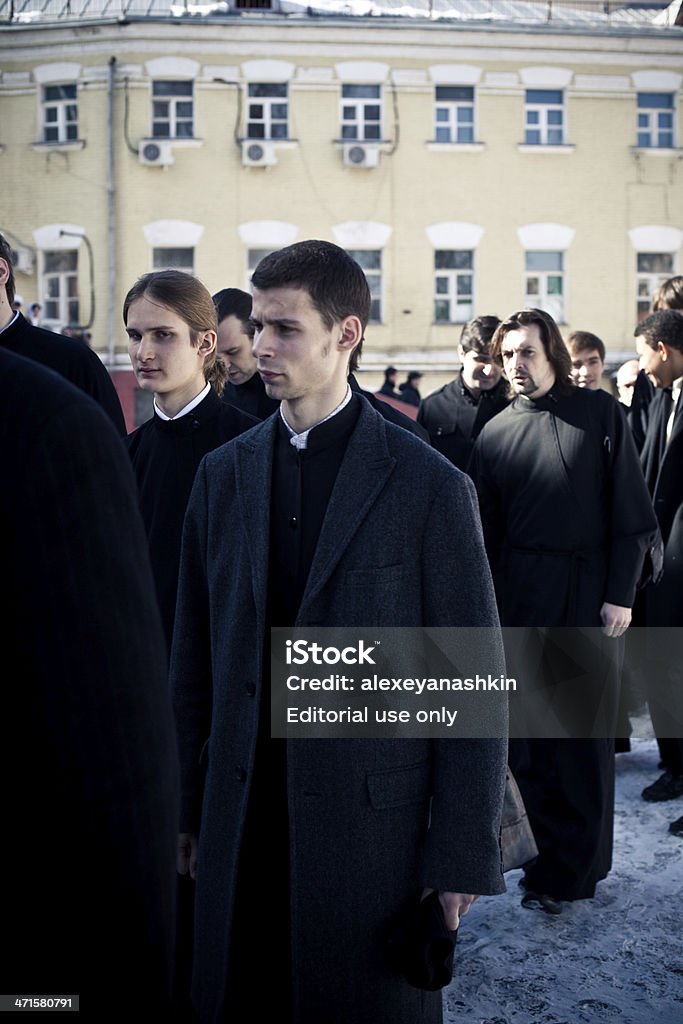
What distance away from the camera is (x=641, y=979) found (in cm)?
366

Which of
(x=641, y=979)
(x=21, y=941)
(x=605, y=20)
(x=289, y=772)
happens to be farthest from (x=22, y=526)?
(x=605, y=20)

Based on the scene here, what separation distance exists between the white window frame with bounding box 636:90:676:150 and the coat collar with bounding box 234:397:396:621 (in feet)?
74.4

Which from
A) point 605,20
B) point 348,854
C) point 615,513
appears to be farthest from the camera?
point 605,20

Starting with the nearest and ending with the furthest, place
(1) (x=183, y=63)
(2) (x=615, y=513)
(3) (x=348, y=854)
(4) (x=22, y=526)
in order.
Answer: (4) (x=22, y=526)
(3) (x=348, y=854)
(2) (x=615, y=513)
(1) (x=183, y=63)

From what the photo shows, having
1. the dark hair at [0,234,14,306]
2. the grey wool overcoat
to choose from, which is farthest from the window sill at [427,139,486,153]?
the grey wool overcoat

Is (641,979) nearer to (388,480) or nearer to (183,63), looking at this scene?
(388,480)

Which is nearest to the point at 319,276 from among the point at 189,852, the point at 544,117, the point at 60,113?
the point at 189,852

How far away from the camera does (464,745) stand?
2.31m

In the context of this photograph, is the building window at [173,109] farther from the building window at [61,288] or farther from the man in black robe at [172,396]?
the man in black robe at [172,396]

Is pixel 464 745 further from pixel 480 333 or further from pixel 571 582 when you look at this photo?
pixel 480 333

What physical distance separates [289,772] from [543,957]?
199cm

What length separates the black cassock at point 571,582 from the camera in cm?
433

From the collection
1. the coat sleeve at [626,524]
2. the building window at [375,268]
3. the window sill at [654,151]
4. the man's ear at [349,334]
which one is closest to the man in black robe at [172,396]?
the man's ear at [349,334]

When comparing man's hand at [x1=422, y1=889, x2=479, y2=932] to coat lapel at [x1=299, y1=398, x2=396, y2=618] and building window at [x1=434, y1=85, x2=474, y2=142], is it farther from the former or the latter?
building window at [x1=434, y1=85, x2=474, y2=142]
